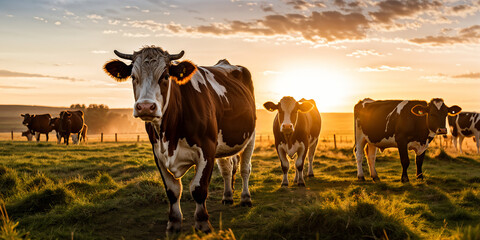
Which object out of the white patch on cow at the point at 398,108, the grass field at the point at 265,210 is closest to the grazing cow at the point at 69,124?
the grass field at the point at 265,210

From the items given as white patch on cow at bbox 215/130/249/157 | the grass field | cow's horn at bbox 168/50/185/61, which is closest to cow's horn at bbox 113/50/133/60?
cow's horn at bbox 168/50/185/61

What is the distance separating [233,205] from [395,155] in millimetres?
13492

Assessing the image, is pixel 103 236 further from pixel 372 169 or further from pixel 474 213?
pixel 372 169

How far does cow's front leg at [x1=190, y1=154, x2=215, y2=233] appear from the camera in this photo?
537 centimetres

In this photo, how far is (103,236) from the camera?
546 centimetres

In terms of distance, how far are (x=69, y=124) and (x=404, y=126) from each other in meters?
26.1

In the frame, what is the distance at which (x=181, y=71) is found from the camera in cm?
516

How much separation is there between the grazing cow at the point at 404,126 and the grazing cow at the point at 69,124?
24.2 meters

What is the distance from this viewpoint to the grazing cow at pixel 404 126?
444 inches

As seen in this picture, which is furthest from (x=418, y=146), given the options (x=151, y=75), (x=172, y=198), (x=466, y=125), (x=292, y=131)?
(x=466, y=125)

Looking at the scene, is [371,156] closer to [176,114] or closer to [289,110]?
[289,110]

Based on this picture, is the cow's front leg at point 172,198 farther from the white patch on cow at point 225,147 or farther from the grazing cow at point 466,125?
the grazing cow at point 466,125

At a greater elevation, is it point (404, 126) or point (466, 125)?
point (404, 126)

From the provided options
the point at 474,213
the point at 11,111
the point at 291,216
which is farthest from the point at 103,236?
the point at 11,111
